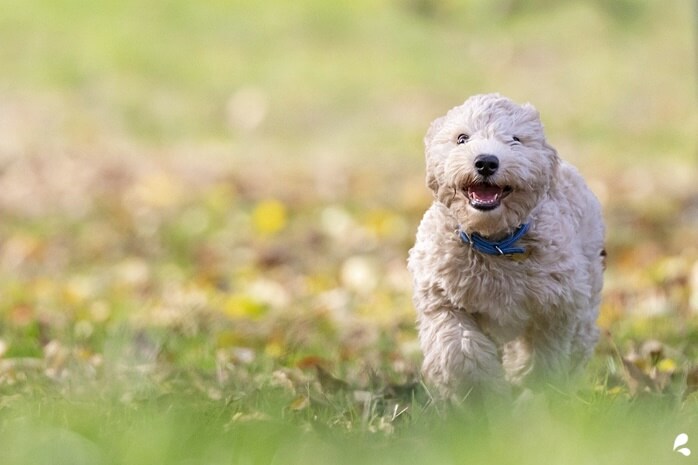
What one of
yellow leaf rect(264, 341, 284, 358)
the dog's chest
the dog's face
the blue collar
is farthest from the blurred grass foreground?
the dog's face

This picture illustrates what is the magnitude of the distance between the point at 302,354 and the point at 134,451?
8.71 ft

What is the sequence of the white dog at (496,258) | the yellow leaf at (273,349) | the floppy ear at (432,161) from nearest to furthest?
the white dog at (496,258) → the floppy ear at (432,161) → the yellow leaf at (273,349)

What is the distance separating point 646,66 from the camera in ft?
44.8

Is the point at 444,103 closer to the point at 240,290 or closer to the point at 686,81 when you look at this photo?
the point at 686,81

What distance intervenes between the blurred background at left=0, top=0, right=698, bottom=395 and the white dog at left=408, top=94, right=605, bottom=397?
23.9 inches

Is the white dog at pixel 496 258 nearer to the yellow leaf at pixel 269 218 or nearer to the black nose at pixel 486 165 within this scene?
the black nose at pixel 486 165

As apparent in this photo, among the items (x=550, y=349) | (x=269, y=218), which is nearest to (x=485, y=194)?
(x=550, y=349)

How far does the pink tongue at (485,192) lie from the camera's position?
3.95 meters

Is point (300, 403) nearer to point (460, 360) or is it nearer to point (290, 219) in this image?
point (460, 360)

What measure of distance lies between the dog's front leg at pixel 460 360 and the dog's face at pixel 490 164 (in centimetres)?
35

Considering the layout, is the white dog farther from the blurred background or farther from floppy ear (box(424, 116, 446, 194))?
the blurred background

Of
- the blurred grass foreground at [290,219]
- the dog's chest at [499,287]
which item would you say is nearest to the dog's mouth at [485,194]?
the dog's chest at [499,287]

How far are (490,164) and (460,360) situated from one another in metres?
0.74

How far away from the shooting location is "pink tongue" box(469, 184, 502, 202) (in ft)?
13.0
